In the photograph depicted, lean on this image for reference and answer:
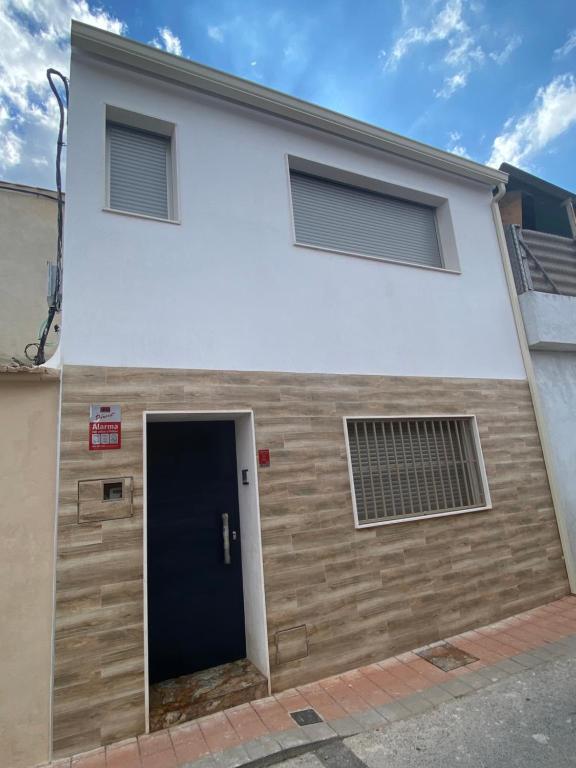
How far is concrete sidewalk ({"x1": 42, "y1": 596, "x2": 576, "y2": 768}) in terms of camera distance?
2.70 meters

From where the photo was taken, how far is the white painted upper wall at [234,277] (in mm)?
3609

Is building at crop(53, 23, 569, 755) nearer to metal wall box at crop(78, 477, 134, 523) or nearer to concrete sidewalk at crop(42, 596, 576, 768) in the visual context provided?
metal wall box at crop(78, 477, 134, 523)

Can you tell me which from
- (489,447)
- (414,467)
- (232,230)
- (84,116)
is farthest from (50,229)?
(489,447)

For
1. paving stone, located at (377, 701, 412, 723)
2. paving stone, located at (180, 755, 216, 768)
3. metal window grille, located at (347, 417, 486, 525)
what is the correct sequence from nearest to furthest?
1. paving stone, located at (180, 755, 216, 768)
2. paving stone, located at (377, 701, 412, 723)
3. metal window grille, located at (347, 417, 486, 525)

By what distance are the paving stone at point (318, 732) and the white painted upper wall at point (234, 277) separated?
290 cm

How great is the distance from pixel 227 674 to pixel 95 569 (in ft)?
5.18

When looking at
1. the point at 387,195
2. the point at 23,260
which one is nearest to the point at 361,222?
the point at 387,195

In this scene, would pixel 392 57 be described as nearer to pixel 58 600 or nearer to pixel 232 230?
pixel 232 230

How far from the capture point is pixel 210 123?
4.46 metres

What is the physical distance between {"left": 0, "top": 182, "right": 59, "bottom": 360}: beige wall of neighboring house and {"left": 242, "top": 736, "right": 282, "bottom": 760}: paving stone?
18.9 feet

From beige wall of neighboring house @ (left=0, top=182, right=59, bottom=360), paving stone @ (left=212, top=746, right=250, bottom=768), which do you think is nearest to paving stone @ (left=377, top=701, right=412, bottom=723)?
paving stone @ (left=212, top=746, right=250, bottom=768)

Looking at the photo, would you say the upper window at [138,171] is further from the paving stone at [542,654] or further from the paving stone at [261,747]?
the paving stone at [542,654]

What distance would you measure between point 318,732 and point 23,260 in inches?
298

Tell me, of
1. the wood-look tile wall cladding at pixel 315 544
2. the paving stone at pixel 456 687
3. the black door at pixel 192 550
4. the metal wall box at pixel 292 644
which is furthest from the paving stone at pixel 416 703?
the black door at pixel 192 550
